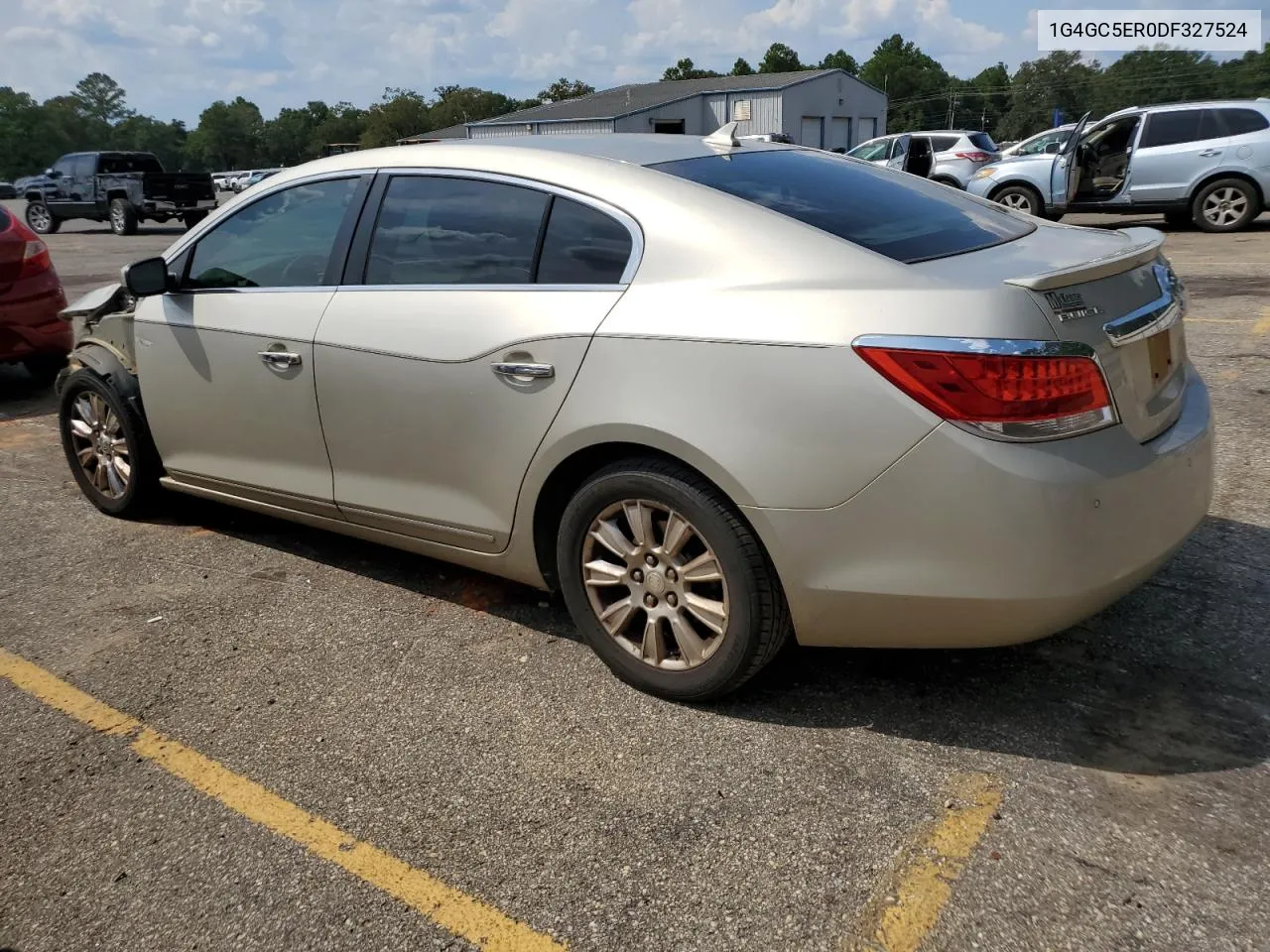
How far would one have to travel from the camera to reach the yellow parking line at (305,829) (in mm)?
2246

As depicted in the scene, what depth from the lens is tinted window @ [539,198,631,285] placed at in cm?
305

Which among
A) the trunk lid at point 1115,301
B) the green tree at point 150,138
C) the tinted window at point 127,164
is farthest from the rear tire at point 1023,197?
the green tree at point 150,138

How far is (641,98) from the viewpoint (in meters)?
52.4

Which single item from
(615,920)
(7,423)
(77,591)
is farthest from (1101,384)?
(7,423)

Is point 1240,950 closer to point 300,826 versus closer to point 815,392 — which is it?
point 815,392

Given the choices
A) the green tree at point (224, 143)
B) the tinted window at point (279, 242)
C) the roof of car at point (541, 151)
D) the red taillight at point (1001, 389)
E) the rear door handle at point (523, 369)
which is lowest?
the green tree at point (224, 143)

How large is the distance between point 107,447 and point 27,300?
10.9 feet

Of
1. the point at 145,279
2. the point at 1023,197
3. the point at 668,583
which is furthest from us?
the point at 1023,197

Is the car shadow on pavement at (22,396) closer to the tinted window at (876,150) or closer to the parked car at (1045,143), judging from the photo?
the tinted window at (876,150)

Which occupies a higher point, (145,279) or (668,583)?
(145,279)

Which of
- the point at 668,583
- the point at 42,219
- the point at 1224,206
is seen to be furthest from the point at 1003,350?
the point at 42,219

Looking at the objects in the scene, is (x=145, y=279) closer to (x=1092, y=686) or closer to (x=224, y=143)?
(x=1092, y=686)

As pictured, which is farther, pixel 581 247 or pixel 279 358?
pixel 279 358

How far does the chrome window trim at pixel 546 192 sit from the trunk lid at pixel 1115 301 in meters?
0.81
